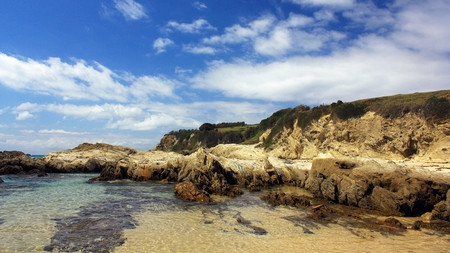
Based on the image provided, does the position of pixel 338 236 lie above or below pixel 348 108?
below

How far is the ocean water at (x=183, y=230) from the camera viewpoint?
7.96 metres

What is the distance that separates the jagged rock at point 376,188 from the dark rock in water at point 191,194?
691cm

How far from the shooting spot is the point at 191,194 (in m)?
14.9

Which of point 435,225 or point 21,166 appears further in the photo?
point 21,166

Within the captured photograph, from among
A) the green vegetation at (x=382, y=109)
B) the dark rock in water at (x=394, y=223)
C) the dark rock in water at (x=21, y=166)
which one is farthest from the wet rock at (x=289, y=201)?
the dark rock in water at (x=21, y=166)

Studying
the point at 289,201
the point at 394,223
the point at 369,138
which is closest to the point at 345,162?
the point at 289,201

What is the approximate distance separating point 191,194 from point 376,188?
9604mm

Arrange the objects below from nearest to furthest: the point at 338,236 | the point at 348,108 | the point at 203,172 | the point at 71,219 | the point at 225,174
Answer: the point at 338,236 < the point at 71,219 < the point at 203,172 < the point at 225,174 < the point at 348,108

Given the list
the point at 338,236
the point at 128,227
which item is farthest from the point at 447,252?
the point at 128,227

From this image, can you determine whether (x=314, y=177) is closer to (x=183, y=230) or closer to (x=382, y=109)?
(x=382, y=109)

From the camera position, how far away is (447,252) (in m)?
7.84

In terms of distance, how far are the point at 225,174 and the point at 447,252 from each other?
15.7 meters

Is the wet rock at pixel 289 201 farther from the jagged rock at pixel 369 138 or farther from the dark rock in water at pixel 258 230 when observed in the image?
the jagged rock at pixel 369 138

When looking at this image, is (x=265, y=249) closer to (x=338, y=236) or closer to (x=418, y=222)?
(x=338, y=236)
